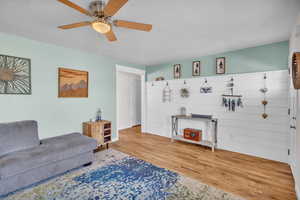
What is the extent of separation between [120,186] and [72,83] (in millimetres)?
2414

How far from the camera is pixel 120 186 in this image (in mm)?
2037

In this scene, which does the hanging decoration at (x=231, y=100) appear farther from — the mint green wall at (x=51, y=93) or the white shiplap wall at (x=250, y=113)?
the mint green wall at (x=51, y=93)

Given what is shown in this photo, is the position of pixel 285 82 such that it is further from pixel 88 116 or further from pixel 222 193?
pixel 88 116

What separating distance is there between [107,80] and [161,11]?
2.56 m

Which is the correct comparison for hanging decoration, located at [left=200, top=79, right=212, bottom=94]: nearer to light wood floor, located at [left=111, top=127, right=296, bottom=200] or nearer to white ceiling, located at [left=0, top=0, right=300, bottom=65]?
white ceiling, located at [left=0, top=0, right=300, bottom=65]

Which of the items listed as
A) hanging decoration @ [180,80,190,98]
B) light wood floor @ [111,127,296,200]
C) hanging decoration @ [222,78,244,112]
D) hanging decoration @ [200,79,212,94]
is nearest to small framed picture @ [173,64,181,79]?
hanging decoration @ [180,80,190,98]

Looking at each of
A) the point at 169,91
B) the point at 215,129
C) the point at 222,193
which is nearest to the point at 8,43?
the point at 169,91

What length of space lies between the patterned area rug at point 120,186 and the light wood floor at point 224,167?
0.23m

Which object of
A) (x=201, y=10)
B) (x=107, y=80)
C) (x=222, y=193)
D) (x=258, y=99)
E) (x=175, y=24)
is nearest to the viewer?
(x=201, y=10)

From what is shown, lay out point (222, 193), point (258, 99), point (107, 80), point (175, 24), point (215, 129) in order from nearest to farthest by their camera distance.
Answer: point (222, 193) → point (175, 24) → point (258, 99) → point (215, 129) → point (107, 80)

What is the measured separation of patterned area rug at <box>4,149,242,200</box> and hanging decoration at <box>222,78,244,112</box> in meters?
1.99

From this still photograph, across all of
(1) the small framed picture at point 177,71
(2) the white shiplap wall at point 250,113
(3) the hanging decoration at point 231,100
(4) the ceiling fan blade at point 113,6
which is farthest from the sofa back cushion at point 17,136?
(3) the hanging decoration at point 231,100

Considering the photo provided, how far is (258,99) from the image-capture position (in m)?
3.00

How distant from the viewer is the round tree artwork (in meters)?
2.39
